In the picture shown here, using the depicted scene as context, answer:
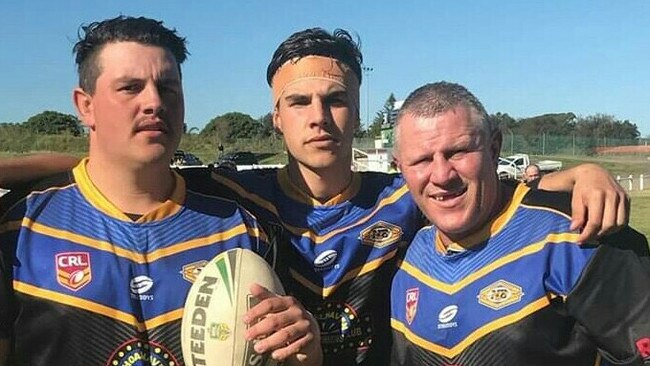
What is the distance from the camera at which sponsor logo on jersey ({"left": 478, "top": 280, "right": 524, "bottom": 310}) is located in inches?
121

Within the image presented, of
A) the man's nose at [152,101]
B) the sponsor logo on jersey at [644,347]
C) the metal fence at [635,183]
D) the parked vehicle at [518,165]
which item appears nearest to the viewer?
the sponsor logo on jersey at [644,347]

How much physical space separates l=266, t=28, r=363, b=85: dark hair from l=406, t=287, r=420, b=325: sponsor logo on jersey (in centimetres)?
127

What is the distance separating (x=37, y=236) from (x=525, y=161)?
4452 cm

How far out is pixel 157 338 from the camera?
3123 millimetres

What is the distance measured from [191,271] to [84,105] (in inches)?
33.5

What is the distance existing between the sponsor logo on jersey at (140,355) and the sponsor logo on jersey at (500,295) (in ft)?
4.21

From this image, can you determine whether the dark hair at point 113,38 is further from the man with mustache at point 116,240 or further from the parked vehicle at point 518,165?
the parked vehicle at point 518,165

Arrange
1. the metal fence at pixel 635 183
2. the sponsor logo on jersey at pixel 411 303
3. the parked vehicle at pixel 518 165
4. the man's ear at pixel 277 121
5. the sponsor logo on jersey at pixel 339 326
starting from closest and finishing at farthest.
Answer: the sponsor logo on jersey at pixel 411 303
the sponsor logo on jersey at pixel 339 326
the man's ear at pixel 277 121
the metal fence at pixel 635 183
the parked vehicle at pixel 518 165

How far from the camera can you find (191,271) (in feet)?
10.6

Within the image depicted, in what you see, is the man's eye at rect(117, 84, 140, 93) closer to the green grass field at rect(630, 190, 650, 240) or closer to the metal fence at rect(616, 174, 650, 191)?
the green grass field at rect(630, 190, 650, 240)

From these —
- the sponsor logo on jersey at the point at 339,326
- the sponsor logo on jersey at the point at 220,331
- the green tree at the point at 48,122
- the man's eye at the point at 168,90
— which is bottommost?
the sponsor logo on jersey at the point at 339,326

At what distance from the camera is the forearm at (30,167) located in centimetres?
334

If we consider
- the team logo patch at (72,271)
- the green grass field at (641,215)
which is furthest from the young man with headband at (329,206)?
the green grass field at (641,215)

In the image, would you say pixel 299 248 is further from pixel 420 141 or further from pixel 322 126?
pixel 420 141
